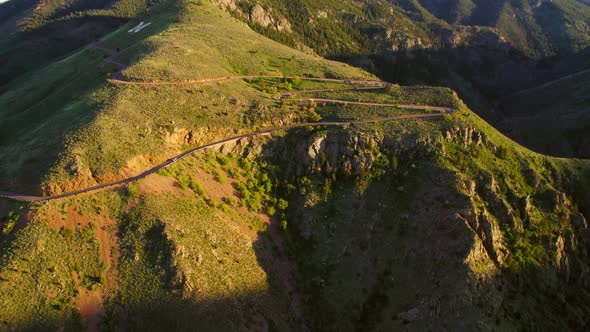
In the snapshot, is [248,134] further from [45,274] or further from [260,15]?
[260,15]

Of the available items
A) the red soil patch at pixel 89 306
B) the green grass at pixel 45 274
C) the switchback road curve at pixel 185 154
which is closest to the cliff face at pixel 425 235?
the switchback road curve at pixel 185 154

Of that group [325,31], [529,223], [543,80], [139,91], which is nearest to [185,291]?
[139,91]

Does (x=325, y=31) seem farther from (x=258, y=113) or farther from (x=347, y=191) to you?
(x=347, y=191)

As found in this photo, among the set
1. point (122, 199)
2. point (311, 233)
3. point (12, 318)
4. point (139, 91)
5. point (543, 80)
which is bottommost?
point (543, 80)

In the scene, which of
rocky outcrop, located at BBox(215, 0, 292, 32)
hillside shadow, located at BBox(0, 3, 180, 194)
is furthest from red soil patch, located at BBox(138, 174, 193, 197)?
rocky outcrop, located at BBox(215, 0, 292, 32)

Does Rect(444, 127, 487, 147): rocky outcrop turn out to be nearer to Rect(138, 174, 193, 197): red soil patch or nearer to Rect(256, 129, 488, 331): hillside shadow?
Rect(256, 129, 488, 331): hillside shadow

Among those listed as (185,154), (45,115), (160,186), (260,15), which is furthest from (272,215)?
(260,15)
